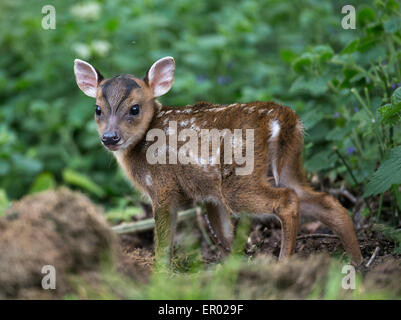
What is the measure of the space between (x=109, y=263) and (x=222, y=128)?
1.42 meters

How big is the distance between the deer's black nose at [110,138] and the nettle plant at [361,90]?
4.98ft

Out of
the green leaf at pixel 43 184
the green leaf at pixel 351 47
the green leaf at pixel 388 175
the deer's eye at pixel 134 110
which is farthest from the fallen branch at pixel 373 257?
the green leaf at pixel 43 184

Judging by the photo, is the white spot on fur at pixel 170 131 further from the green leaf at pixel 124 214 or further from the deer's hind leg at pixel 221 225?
the green leaf at pixel 124 214

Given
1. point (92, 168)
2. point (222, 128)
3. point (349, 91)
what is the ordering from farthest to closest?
point (92, 168) < point (349, 91) < point (222, 128)

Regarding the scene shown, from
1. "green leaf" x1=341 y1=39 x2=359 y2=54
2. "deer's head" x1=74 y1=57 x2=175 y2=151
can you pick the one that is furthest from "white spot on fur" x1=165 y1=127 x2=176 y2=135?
"green leaf" x1=341 y1=39 x2=359 y2=54

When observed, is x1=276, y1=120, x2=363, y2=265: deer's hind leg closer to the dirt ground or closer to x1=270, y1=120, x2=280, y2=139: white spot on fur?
x1=270, y1=120, x2=280, y2=139: white spot on fur

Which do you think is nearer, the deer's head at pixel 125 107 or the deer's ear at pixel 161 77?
the deer's head at pixel 125 107

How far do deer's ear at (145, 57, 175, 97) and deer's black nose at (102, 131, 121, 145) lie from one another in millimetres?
574

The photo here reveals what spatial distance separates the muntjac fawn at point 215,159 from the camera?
422 cm

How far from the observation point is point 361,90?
18.1 ft

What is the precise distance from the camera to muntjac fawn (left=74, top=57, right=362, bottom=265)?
13.9ft
